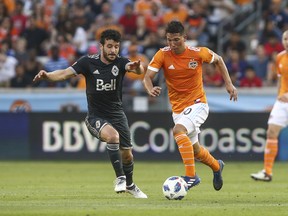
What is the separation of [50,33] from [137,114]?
5442mm

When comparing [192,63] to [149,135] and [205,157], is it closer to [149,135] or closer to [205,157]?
[205,157]

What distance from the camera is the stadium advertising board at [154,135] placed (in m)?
21.3

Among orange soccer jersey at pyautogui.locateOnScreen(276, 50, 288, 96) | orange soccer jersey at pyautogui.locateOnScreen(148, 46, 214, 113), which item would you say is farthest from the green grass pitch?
orange soccer jersey at pyautogui.locateOnScreen(276, 50, 288, 96)

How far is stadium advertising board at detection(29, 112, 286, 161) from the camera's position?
21297mm

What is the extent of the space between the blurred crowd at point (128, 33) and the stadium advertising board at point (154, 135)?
5.21 feet

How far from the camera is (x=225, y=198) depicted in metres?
12.2

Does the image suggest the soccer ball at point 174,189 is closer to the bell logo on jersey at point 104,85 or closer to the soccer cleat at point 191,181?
the soccer cleat at point 191,181

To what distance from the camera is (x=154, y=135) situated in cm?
2144

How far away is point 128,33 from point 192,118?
1330 centimetres

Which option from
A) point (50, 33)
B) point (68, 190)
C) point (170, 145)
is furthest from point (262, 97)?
point (68, 190)

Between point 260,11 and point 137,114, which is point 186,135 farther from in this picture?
point 260,11

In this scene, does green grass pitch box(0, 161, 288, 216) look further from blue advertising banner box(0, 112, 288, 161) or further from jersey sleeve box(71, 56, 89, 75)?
jersey sleeve box(71, 56, 89, 75)

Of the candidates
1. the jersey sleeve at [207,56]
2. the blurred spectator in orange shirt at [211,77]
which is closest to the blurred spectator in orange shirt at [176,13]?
the blurred spectator in orange shirt at [211,77]

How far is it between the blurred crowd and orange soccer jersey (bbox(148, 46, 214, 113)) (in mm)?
9952
